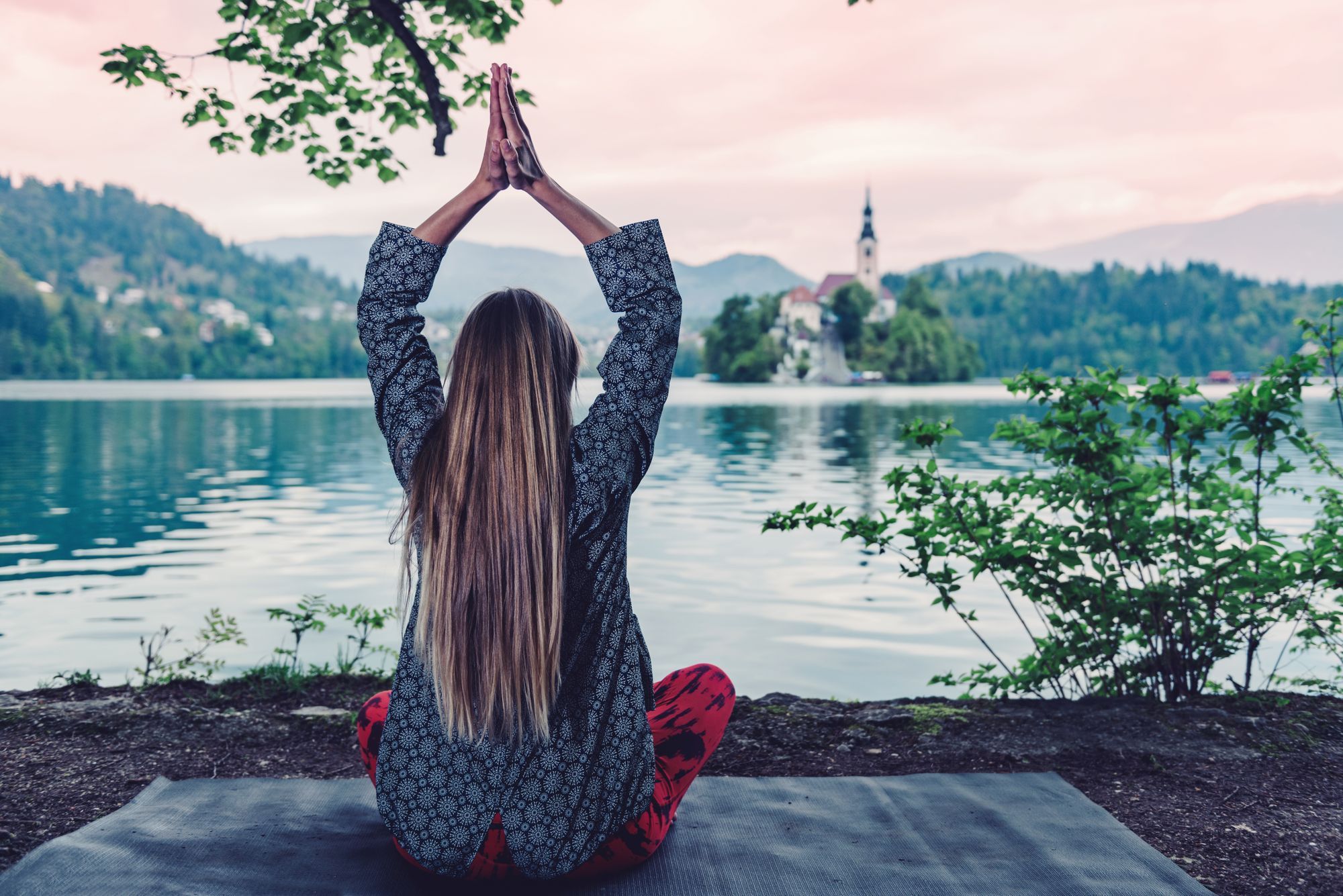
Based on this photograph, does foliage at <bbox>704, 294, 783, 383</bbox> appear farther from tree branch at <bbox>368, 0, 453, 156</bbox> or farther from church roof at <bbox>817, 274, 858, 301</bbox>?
tree branch at <bbox>368, 0, 453, 156</bbox>

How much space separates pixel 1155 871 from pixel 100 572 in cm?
1078

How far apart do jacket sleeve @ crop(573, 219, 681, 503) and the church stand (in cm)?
9082

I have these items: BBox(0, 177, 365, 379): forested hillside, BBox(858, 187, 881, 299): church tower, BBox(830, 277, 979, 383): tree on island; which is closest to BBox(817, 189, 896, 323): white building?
BBox(858, 187, 881, 299): church tower

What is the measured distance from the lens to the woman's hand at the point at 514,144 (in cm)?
220

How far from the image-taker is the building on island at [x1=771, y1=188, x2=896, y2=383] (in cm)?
A: 9331

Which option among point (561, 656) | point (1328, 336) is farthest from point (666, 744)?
point (1328, 336)

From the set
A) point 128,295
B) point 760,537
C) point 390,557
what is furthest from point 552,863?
point 128,295

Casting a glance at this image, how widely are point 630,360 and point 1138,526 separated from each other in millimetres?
2683

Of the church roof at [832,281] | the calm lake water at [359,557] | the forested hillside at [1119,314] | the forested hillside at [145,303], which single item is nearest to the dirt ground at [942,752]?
the calm lake water at [359,557]

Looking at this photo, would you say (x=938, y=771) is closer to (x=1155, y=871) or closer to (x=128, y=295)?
(x=1155, y=871)

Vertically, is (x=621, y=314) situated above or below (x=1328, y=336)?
below

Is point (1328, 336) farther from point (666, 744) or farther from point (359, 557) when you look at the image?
point (359, 557)

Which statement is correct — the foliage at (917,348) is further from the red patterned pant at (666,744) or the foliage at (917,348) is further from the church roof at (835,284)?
the red patterned pant at (666,744)

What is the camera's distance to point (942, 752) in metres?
3.72
